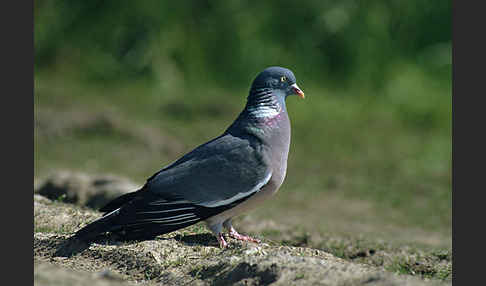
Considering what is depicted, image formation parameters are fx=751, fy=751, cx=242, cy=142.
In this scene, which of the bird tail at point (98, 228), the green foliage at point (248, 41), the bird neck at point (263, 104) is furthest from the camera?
the green foliage at point (248, 41)

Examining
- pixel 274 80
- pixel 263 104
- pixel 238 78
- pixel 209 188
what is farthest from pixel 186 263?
pixel 238 78

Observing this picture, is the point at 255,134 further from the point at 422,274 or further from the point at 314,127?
the point at 314,127

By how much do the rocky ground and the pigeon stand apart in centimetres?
14

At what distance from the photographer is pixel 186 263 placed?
15.4 feet

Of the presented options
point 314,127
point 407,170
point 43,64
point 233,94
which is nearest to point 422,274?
point 407,170

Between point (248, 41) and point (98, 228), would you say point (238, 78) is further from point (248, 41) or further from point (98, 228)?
point (98, 228)

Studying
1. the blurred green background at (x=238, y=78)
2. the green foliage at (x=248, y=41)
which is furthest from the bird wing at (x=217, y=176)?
the green foliage at (x=248, y=41)

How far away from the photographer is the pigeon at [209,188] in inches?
191

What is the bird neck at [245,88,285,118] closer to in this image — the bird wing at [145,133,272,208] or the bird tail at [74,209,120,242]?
the bird wing at [145,133,272,208]

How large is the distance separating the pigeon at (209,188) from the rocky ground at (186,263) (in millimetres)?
141

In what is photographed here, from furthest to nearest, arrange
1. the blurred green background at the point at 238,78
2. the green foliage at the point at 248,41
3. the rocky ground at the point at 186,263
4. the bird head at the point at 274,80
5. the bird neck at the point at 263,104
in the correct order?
the green foliage at the point at 248,41
the blurred green background at the point at 238,78
the bird head at the point at 274,80
the bird neck at the point at 263,104
the rocky ground at the point at 186,263

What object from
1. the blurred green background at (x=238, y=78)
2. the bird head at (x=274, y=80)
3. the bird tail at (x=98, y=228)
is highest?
the blurred green background at (x=238, y=78)

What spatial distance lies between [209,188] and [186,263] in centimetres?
52

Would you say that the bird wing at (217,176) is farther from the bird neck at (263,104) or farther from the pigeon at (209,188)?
the bird neck at (263,104)
